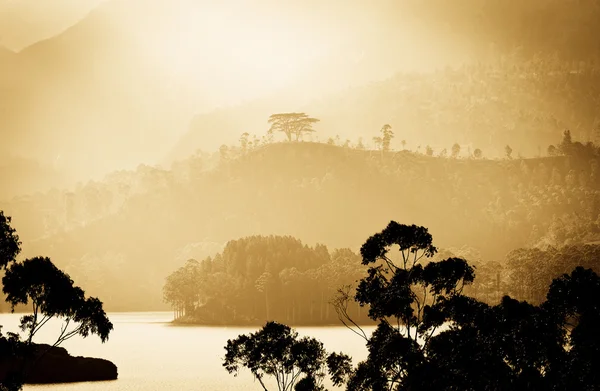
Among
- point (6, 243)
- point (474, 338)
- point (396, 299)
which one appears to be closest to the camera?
point (6, 243)

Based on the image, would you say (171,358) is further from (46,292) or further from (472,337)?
(472,337)

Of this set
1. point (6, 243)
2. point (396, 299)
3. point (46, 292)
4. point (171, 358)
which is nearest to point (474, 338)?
point (396, 299)

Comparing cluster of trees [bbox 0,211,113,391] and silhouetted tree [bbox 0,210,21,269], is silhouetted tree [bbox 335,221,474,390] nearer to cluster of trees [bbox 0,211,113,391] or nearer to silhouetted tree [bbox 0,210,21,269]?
cluster of trees [bbox 0,211,113,391]

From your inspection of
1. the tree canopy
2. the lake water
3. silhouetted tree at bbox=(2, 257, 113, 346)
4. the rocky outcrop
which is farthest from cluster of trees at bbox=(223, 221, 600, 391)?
the rocky outcrop

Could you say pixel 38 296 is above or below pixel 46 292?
below

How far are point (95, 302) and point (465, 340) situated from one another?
1199 inches

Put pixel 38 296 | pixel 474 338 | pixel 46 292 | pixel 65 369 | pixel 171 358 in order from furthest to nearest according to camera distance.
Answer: pixel 171 358 < pixel 65 369 < pixel 38 296 < pixel 46 292 < pixel 474 338

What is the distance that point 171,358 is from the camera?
133875 millimetres

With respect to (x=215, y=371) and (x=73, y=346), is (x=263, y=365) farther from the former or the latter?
(x=73, y=346)

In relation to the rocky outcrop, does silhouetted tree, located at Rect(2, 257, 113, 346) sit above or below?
above

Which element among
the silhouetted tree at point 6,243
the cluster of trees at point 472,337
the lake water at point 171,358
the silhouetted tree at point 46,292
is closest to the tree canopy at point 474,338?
the cluster of trees at point 472,337

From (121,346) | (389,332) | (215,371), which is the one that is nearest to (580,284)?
(389,332)

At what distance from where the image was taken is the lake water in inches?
3829

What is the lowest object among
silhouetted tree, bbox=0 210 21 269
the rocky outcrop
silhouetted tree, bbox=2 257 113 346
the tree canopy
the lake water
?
the lake water
